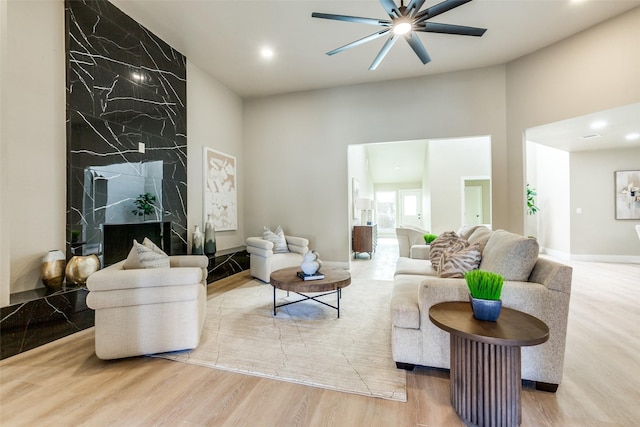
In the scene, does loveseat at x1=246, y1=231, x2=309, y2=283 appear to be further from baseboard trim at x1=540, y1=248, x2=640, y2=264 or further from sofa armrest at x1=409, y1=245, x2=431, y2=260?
baseboard trim at x1=540, y1=248, x2=640, y2=264

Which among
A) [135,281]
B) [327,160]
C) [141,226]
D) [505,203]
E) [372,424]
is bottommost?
[372,424]

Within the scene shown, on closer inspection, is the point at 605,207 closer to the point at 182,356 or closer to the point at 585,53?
the point at 585,53

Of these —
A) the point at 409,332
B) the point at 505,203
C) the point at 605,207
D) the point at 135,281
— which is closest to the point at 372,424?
the point at 409,332

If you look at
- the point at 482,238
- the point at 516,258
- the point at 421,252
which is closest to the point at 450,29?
the point at 482,238

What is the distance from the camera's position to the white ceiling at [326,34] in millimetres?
3203

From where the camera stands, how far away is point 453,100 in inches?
190

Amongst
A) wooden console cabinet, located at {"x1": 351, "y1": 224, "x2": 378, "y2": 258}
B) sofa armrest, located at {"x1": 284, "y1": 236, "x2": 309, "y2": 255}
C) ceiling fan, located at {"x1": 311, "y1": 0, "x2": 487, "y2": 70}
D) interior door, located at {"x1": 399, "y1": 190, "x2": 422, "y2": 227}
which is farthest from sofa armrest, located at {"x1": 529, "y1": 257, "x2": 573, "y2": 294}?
interior door, located at {"x1": 399, "y1": 190, "x2": 422, "y2": 227}

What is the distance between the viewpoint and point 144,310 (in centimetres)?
207

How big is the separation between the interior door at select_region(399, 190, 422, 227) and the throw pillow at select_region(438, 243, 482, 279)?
32.8 feet

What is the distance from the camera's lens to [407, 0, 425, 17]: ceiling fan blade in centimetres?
241

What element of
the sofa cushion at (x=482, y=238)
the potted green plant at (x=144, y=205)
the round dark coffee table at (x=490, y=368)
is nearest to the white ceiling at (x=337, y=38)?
the potted green plant at (x=144, y=205)

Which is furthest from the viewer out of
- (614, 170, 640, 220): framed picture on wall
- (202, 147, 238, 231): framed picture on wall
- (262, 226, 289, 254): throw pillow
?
(614, 170, 640, 220): framed picture on wall

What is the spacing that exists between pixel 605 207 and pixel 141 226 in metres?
9.11

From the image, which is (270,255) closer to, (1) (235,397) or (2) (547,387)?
(1) (235,397)
